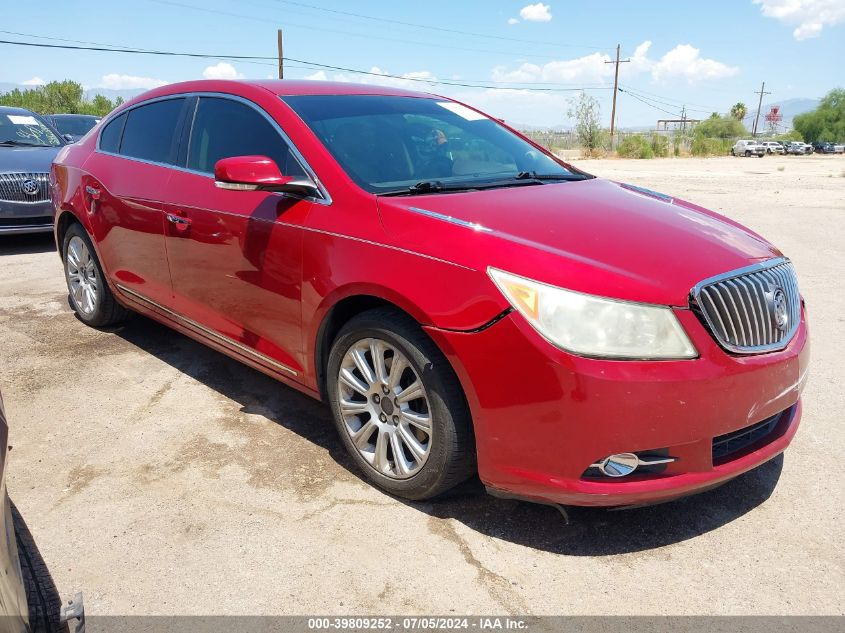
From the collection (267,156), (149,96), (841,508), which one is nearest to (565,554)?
(841,508)

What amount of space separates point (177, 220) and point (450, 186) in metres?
1.57

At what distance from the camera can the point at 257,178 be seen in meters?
2.98

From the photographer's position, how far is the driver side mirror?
299 cm

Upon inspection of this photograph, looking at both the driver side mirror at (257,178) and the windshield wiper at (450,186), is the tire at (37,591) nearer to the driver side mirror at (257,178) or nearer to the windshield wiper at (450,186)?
the driver side mirror at (257,178)

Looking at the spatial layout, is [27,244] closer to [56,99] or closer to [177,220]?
[177,220]

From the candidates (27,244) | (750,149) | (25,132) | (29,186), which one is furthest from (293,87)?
(750,149)

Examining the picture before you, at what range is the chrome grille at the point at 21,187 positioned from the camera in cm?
787

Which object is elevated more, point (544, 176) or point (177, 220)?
point (544, 176)

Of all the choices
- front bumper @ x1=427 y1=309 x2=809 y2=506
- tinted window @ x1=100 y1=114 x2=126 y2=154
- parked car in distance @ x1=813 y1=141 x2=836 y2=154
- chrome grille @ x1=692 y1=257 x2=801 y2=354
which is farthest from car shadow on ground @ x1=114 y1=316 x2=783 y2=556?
parked car in distance @ x1=813 y1=141 x2=836 y2=154

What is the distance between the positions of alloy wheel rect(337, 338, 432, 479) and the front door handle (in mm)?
1339

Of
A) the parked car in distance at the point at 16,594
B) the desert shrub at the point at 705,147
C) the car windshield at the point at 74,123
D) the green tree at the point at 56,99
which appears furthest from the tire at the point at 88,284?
the desert shrub at the point at 705,147

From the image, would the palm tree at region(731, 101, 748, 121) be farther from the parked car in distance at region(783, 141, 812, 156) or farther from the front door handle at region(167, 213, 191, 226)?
the front door handle at region(167, 213, 191, 226)

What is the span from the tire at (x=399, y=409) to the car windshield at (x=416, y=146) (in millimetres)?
659

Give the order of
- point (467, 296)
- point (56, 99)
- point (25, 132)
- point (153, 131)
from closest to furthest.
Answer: point (467, 296) < point (153, 131) < point (25, 132) < point (56, 99)
